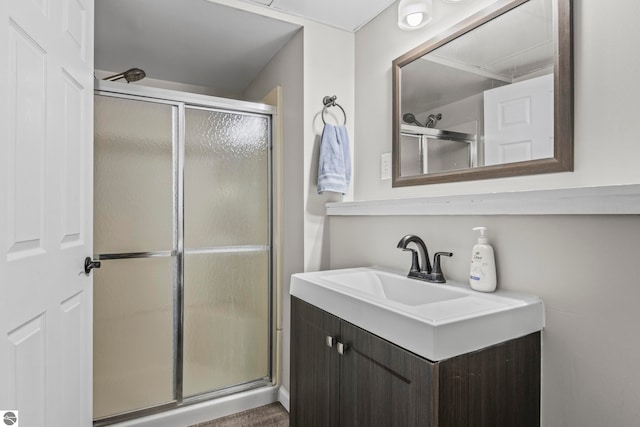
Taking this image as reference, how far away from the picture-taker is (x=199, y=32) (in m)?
1.96

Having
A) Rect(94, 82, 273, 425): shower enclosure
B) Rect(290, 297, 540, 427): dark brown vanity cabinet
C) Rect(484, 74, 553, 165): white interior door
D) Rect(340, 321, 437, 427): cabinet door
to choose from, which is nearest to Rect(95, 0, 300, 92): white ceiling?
Rect(94, 82, 273, 425): shower enclosure

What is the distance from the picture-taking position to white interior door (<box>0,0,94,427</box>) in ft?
2.68

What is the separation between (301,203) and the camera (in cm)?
187

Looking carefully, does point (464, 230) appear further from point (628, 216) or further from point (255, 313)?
point (255, 313)

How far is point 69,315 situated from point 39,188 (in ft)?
1.51

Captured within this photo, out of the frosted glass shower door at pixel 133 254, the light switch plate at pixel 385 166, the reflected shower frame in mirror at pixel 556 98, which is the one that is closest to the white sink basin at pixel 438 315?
the reflected shower frame in mirror at pixel 556 98

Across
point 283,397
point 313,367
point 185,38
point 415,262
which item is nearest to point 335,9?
point 185,38

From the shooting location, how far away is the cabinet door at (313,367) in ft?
3.92

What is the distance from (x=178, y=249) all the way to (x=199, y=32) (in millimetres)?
1234

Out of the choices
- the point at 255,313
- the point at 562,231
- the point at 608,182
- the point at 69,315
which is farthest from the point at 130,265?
the point at 608,182

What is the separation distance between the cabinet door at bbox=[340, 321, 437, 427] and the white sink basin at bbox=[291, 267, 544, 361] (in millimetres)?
34

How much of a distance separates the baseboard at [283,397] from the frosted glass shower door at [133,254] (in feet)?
1.92

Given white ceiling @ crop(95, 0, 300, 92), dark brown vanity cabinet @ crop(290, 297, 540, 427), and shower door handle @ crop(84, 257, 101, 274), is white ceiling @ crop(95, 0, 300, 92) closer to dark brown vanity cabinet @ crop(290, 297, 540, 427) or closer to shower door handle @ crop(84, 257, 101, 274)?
shower door handle @ crop(84, 257, 101, 274)

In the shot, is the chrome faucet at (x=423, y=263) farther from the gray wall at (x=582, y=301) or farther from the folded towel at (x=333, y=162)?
the folded towel at (x=333, y=162)
